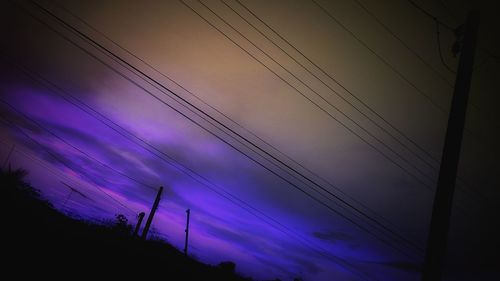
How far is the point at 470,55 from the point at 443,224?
186 inches

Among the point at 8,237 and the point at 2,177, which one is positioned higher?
the point at 2,177

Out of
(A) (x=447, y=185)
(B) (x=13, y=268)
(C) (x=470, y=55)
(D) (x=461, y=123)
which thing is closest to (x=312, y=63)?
(C) (x=470, y=55)

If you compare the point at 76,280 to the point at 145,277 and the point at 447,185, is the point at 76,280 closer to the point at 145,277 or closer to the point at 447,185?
the point at 145,277

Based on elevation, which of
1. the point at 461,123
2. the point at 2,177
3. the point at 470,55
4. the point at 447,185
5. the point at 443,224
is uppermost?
the point at 470,55

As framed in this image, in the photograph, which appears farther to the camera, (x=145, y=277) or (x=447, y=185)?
(x=145, y=277)

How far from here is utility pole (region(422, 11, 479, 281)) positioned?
5707 mm

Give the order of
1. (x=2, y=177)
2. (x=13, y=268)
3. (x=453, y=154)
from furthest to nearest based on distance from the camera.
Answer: (x=2, y=177)
(x=13, y=268)
(x=453, y=154)

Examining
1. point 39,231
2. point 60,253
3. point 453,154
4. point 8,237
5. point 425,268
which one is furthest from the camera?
point 39,231

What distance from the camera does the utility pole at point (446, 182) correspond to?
18.7ft

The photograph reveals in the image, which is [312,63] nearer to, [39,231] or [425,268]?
[425,268]

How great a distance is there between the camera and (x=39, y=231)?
2050cm

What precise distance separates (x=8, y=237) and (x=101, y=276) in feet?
17.1

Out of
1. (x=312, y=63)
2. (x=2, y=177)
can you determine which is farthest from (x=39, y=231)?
(x=312, y=63)

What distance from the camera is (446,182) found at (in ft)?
20.0
